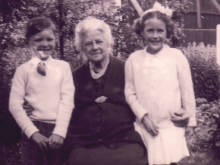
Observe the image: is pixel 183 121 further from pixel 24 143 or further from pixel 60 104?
pixel 24 143

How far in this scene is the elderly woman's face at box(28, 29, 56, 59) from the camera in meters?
4.06

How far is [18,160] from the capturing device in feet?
20.5

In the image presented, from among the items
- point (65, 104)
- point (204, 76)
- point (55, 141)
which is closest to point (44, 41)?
point (65, 104)

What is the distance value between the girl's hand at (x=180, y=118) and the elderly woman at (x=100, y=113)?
1.13 feet

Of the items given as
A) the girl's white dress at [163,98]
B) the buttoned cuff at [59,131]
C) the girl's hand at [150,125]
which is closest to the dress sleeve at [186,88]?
the girl's white dress at [163,98]

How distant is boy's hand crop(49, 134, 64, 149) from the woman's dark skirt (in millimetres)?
197

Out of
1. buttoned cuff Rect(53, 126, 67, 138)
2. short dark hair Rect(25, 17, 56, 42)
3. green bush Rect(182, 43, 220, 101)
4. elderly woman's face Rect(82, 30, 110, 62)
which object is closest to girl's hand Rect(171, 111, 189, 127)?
elderly woman's face Rect(82, 30, 110, 62)

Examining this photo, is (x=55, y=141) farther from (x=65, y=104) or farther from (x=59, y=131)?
(x=65, y=104)

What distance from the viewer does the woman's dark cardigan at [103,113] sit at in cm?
417

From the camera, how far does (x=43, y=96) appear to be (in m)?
4.02

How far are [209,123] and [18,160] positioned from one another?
7.89 ft

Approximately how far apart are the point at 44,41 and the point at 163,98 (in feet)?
3.32

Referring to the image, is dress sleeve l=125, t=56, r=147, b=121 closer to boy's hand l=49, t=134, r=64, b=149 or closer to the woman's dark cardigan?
the woman's dark cardigan

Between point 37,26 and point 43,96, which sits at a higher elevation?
point 37,26
